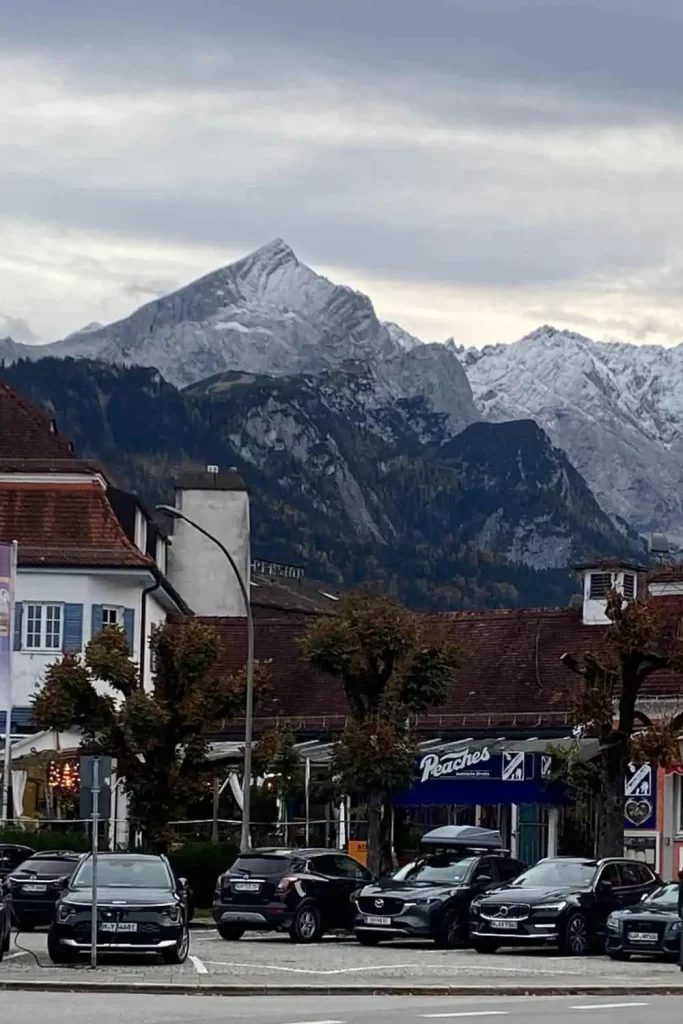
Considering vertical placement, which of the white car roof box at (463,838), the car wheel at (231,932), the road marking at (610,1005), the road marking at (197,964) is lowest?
the car wheel at (231,932)

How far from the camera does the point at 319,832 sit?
60.4 meters

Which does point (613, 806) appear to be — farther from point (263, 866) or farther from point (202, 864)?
point (202, 864)

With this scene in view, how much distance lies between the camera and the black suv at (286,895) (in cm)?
4000

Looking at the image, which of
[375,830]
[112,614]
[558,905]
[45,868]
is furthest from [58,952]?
[112,614]

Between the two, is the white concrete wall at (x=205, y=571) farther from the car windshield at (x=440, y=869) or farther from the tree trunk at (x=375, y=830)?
the car windshield at (x=440, y=869)

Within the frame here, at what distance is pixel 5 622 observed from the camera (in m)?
48.3

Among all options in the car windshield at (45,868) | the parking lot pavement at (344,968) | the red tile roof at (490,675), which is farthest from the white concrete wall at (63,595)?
the parking lot pavement at (344,968)

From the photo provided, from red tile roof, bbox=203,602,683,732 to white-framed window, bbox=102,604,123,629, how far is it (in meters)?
3.72

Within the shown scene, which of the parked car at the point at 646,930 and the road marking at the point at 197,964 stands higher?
the parked car at the point at 646,930

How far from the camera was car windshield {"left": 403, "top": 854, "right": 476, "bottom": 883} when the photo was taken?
40125mm

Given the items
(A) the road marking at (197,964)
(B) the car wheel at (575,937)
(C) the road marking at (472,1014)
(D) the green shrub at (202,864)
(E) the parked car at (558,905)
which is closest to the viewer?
(C) the road marking at (472,1014)

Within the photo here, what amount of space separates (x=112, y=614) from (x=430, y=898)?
29778 mm

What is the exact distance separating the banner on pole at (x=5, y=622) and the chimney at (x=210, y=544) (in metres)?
39.4

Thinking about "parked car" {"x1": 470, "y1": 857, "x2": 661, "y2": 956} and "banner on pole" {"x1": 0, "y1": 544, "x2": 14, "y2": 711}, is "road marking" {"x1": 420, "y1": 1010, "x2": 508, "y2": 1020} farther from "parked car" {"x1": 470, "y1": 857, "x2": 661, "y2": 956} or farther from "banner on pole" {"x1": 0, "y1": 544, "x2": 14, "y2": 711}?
"banner on pole" {"x1": 0, "y1": 544, "x2": 14, "y2": 711}
